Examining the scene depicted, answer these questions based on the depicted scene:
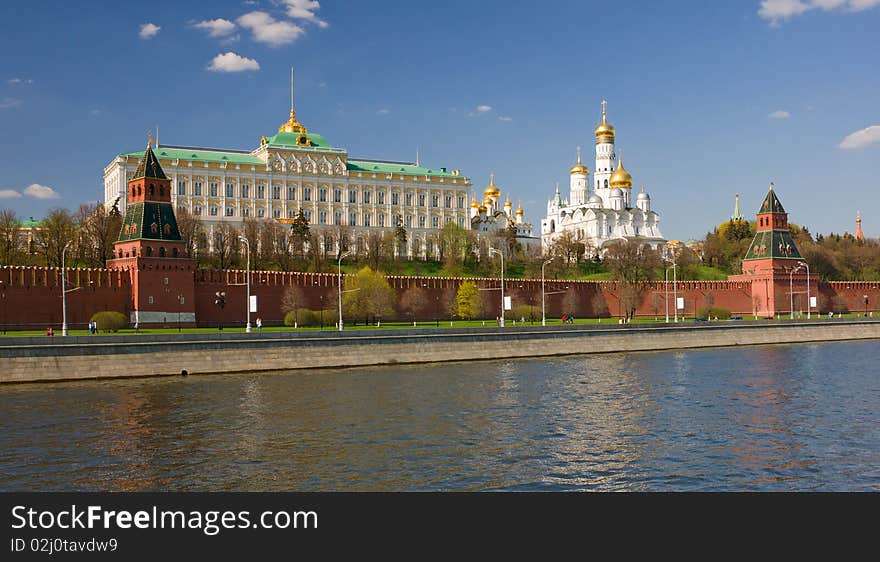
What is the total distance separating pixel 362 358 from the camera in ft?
124

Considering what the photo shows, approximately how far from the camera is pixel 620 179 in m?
118

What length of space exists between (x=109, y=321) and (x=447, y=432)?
76.6 ft

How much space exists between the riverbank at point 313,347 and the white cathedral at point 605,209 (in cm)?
6099

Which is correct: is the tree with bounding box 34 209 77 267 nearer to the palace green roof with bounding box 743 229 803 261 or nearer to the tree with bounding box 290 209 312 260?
the tree with bounding box 290 209 312 260

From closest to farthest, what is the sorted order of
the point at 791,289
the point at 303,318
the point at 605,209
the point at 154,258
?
the point at 154,258 → the point at 303,318 → the point at 791,289 → the point at 605,209

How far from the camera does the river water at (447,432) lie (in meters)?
17.1

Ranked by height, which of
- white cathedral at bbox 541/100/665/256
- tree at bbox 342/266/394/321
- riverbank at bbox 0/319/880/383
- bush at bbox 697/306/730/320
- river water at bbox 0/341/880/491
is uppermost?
white cathedral at bbox 541/100/665/256

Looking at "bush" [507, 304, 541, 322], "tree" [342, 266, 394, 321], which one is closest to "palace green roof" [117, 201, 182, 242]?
"tree" [342, 266, 394, 321]

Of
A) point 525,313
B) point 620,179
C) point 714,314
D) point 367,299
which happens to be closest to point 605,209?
point 620,179

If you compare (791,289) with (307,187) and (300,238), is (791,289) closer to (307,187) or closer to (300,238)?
(300,238)

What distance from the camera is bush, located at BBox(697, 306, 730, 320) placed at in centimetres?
6569

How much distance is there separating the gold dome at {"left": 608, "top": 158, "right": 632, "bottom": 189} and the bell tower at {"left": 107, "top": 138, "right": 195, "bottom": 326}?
263ft
